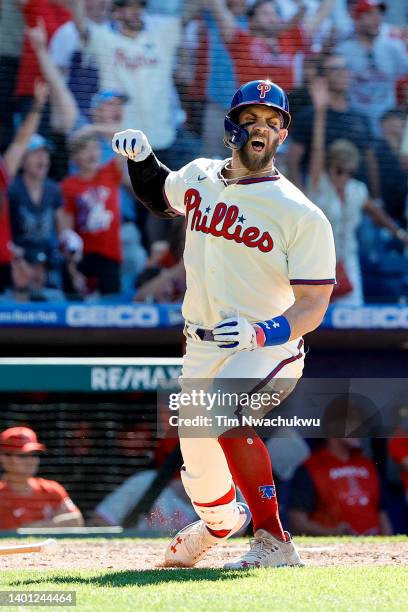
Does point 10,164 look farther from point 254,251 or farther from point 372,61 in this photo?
point 254,251

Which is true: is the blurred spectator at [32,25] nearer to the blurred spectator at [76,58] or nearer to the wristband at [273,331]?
the blurred spectator at [76,58]

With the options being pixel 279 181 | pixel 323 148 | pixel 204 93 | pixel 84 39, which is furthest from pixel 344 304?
pixel 279 181

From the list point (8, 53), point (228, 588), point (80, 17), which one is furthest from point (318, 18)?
point (228, 588)

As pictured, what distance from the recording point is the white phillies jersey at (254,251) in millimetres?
3676

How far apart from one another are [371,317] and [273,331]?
4260mm

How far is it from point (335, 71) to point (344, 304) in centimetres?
222

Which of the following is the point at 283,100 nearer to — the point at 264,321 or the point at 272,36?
the point at 264,321

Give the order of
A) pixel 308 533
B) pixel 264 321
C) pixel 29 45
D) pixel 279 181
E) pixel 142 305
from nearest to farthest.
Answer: pixel 264 321 < pixel 279 181 < pixel 308 533 < pixel 142 305 < pixel 29 45

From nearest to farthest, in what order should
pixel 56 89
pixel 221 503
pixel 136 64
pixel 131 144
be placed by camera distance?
pixel 221 503 → pixel 131 144 → pixel 56 89 → pixel 136 64

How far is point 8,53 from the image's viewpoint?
838cm

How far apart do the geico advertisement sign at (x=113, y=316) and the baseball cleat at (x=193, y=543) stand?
3556 millimetres

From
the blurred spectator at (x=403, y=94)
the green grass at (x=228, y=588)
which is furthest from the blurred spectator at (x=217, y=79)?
the green grass at (x=228, y=588)

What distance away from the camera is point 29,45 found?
8.32 metres

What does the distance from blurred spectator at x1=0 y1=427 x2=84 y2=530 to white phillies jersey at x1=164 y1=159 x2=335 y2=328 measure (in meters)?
2.34
